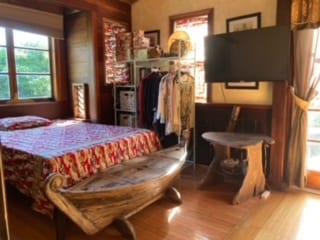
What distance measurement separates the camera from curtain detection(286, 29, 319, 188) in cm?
266

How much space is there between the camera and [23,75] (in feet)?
12.1

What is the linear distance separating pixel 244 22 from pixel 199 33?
0.65 meters

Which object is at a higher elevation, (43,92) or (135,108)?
(43,92)

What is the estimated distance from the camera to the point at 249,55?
283 centimetres

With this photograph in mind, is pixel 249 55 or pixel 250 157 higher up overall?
pixel 249 55

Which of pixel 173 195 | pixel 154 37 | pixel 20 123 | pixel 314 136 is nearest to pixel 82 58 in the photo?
pixel 154 37

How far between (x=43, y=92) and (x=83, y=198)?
2.78m

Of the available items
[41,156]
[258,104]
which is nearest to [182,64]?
[258,104]

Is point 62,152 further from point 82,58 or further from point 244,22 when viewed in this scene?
point 244,22

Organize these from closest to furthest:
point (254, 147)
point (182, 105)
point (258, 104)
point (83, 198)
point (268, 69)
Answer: point (83, 198) < point (254, 147) < point (268, 69) < point (258, 104) < point (182, 105)

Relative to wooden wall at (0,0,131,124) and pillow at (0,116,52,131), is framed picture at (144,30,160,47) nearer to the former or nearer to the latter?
wooden wall at (0,0,131,124)

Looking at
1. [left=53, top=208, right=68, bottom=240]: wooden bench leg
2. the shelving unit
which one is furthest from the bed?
the shelving unit

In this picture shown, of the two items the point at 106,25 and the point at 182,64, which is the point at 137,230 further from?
the point at 106,25

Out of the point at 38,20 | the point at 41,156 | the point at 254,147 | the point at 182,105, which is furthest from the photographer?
the point at 38,20
